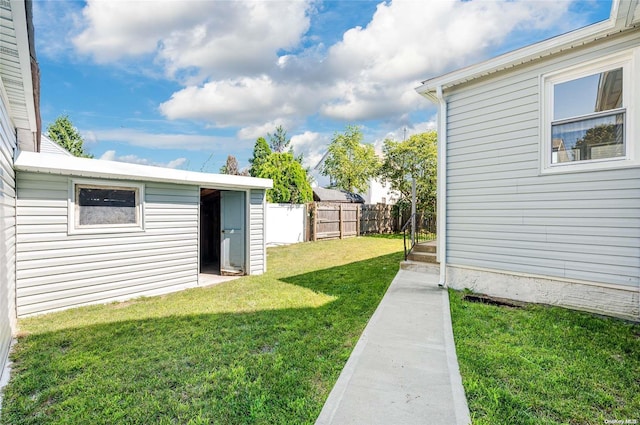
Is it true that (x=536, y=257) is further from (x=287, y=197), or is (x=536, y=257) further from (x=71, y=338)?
(x=287, y=197)

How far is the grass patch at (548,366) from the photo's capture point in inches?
79.4

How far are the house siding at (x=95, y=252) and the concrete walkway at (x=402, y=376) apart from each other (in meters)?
4.20

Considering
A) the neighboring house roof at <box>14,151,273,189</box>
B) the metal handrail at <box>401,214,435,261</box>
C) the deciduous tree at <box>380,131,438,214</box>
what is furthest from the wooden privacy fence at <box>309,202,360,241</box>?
the neighboring house roof at <box>14,151,273,189</box>

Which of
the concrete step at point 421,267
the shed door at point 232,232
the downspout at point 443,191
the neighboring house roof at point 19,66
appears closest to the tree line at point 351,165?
the shed door at point 232,232

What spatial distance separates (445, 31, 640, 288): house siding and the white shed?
4.45 metres

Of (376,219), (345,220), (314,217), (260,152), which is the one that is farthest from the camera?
(260,152)

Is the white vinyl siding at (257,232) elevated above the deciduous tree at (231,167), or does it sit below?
below

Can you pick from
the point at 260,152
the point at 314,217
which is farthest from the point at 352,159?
the point at 314,217

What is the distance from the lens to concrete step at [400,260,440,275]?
5906 millimetres

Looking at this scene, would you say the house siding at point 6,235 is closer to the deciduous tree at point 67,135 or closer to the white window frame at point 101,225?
the white window frame at point 101,225

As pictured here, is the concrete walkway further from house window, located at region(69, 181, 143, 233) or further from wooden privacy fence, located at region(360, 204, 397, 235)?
wooden privacy fence, located at region(360, 204, 397, 235)

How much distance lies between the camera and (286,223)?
13250 mm

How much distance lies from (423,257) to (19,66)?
6692 millimetres

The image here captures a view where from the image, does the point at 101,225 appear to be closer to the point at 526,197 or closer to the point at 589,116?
the point at 526,197
